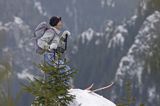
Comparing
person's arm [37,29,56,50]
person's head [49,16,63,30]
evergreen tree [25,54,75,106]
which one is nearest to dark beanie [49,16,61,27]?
person's head [49,16,63,30]

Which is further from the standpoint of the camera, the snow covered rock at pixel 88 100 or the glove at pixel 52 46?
the glove at pixel 52 46

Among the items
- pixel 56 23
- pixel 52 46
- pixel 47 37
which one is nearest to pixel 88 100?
pixel 52 46

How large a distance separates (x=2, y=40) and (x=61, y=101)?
100cm

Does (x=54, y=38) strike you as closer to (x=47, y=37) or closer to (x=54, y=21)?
(x=47, y=37)

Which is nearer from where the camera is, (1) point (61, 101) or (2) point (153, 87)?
(1) point (61, 101)

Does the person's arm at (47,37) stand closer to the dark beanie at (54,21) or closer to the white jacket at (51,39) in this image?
the white jacket at (51,39)

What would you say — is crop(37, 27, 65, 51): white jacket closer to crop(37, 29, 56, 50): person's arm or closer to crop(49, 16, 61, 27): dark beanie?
crop(37, 29, 56, 50): person's arm

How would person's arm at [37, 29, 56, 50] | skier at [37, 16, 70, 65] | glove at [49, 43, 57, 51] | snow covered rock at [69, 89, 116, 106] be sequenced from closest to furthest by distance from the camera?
snow covered rock at [69, 89, 116, 106]
glove at [49, 43, 57, 51]
skier at [37, 16, 70, 65]
person's arm at [37, 29, 56, 50]

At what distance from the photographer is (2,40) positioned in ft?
19.7

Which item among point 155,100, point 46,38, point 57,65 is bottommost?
point 57,65

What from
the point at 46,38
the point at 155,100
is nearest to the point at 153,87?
the point at 155,100

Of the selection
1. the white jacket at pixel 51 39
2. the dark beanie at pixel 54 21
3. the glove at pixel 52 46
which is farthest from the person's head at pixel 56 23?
the glove at pixel 52 46

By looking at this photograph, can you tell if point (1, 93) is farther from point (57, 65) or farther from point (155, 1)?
point (155, 1)

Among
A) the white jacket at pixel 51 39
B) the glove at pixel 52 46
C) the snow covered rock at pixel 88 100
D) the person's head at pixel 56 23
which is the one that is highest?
the person's head at pixel 56 23
